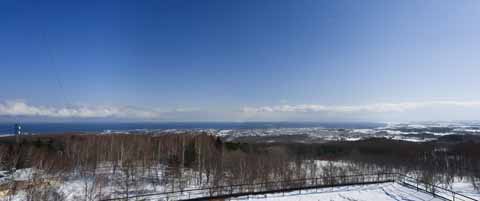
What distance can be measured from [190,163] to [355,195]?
28310 millimetres

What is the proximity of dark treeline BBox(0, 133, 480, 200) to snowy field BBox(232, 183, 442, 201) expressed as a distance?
6937 mm

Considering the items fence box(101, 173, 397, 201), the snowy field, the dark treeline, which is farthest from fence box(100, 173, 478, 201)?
the dark treeline

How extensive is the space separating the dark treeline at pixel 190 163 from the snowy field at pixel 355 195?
694 cm

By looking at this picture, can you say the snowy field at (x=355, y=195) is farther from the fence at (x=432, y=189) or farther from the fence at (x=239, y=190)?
the fence at (x=239, y=190)

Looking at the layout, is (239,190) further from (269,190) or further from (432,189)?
(432,189)

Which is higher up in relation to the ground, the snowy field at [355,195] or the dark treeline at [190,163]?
the snowy field at [355,195]

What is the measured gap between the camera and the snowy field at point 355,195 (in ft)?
78.0

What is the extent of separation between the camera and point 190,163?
47.8 meters

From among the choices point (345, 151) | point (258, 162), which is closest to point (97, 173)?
point (258, 162)

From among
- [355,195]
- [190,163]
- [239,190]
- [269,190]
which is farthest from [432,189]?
[190,163]

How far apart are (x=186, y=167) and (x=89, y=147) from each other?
1876 centimetres

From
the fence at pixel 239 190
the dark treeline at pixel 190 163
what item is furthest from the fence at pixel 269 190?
the dark treeline at pixel 190 163

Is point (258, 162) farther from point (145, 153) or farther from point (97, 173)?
point (97, 173)

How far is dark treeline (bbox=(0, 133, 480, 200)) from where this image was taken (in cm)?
4028
